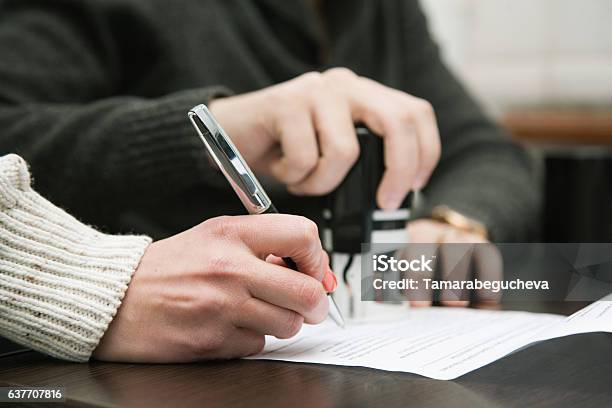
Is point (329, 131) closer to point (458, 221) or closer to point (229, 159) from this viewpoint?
point (229, 159)

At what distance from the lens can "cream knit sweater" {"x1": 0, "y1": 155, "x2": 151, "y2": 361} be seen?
16.0 inches

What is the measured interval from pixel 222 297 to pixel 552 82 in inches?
52.2

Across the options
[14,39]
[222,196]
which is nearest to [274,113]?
[222,196]

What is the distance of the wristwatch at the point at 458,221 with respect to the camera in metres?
0.81

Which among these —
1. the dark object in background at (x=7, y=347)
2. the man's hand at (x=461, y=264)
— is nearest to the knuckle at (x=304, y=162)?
the man's hand at (x=461, y=264)

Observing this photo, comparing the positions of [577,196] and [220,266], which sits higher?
[220,266]

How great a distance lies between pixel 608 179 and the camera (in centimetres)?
138

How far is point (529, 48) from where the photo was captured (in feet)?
5.24

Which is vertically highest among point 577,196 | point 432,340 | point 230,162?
point 230,162

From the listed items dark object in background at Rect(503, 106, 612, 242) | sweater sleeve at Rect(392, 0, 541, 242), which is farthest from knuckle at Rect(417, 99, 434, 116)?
dark object in background at Rect(503, 106, 612, 242)

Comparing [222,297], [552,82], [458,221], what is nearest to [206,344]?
[222,297]

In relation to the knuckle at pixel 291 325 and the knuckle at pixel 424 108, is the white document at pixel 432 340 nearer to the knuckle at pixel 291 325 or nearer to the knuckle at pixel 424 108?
the knuckle at pixel 291 325

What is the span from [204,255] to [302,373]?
9cm

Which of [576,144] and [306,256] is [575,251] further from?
[576,144]
